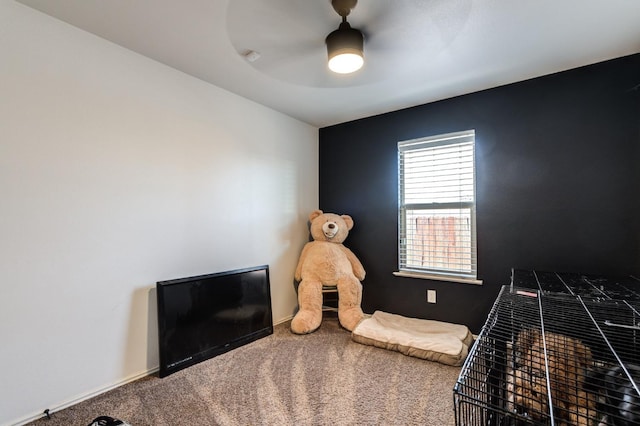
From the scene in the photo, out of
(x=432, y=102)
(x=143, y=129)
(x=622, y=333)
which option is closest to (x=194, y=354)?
(x=143, y=129)

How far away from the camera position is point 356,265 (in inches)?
135

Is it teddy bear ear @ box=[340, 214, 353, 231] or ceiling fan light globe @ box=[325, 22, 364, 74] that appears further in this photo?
teddy bear ear @ box=[340, 214, 353, 231]

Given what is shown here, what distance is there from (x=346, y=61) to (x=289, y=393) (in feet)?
7.11

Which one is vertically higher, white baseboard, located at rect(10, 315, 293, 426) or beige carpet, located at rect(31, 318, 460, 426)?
white baseboard, located at rect(10, 315, 293, 426)

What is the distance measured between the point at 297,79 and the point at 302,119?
113 cm

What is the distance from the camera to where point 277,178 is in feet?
11.0

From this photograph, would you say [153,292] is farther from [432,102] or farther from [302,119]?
[432,102]

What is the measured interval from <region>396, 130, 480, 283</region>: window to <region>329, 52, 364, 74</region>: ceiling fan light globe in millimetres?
1567

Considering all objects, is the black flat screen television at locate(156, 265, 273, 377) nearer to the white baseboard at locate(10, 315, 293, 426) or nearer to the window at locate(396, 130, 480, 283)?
the white baseboard at locate(10, 315, 293, 426)

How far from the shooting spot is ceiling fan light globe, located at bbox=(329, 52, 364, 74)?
1782mm

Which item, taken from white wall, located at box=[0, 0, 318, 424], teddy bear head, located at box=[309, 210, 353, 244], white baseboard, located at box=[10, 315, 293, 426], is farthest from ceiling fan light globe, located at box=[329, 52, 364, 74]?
white baseboard, located at box=[10, 315, 293, 426]

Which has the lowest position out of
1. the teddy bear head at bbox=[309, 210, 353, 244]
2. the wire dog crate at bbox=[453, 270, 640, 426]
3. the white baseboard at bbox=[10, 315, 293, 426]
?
the white baseboard at bbox=[10, 315, 293, 426]

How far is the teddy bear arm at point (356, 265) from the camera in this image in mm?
3420

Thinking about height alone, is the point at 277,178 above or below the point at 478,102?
below
